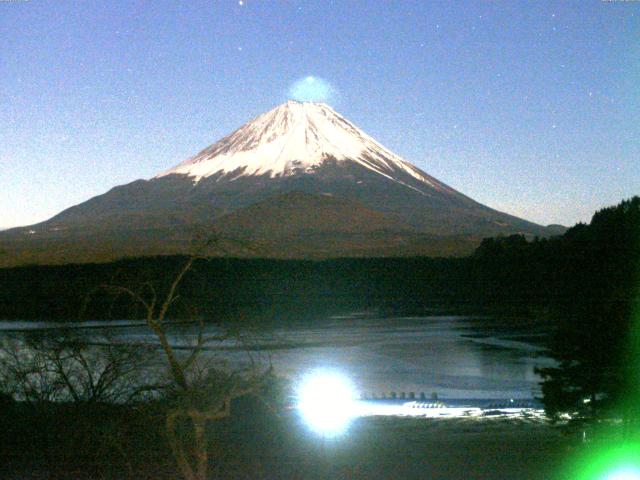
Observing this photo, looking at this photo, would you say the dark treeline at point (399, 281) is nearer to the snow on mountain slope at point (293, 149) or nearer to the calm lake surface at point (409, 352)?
the calm lake surface at point (409, 352)

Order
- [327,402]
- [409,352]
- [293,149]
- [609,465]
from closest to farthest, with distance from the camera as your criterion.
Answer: [609,465] → [327,402] → [409,352] → [293,149]

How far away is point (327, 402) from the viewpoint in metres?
20.2

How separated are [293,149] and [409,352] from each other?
87.6 m

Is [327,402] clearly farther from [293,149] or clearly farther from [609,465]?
[293,149]

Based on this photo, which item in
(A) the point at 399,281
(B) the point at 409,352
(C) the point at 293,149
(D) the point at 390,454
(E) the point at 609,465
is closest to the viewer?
(E) the point at 609,465

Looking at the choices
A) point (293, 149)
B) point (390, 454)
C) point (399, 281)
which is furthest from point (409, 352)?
point (293, 149)

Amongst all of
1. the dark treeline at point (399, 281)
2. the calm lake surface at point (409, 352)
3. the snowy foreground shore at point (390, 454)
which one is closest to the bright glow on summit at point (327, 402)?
the snowy foreground shore at point (390, 454)

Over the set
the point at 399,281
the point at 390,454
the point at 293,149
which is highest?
the point at 293,149

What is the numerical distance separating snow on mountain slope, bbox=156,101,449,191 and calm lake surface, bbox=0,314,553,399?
227ft

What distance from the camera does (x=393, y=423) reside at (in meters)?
16.8

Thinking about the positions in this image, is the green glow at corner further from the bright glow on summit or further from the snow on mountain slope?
the snow on mountain slope

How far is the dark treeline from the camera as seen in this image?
36.7m

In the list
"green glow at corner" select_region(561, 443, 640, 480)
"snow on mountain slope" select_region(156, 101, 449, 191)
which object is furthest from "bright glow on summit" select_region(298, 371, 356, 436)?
"snow on mountain slope" select_region(156, 101, 449, 191)

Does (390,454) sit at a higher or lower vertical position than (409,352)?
higher
